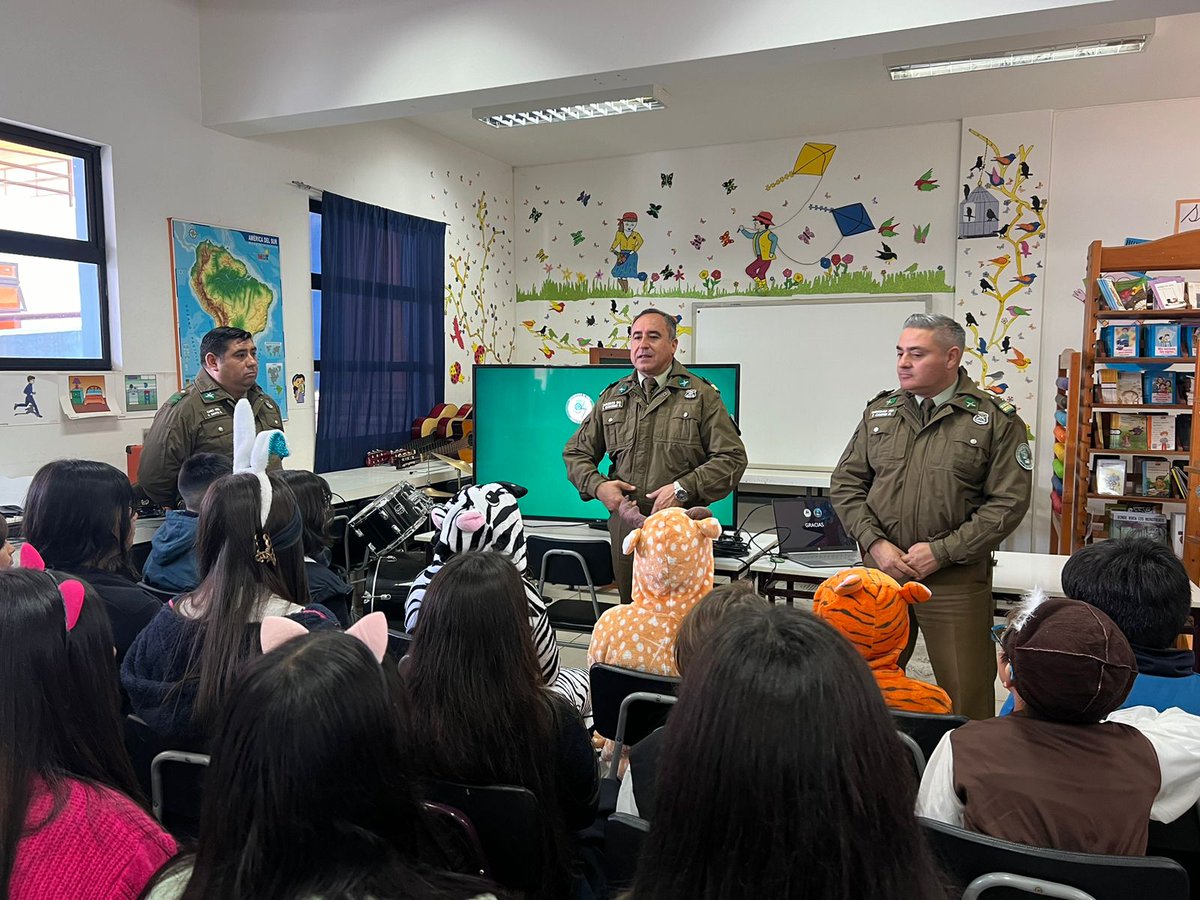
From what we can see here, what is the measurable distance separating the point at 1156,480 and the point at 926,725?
13.4ft

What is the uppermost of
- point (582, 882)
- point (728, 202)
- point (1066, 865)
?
point (728, 202)

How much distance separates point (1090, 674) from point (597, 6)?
3.10 meters

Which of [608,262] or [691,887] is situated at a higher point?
[608,262]

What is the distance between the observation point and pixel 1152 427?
15.4 feet

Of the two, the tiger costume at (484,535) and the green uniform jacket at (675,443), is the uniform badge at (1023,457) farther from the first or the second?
the tiger costume at (484,535)

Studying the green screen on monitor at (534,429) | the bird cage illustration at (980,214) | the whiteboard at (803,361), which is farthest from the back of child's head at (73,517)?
Answer: the bird cage illustration at (980,214)

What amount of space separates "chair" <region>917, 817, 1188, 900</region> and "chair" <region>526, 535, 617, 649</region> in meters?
2.19

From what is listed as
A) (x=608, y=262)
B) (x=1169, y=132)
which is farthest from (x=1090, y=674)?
(x=608, y=262)

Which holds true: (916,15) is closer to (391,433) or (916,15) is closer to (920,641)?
(920,641)

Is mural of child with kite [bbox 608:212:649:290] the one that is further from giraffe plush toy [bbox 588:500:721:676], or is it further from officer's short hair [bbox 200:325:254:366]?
giraffe plush toy [bbox 588:500:721:676]

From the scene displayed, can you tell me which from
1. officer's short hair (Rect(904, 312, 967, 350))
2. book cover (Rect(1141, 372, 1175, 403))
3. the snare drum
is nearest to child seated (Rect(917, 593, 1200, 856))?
officer's short hair (Rect(904, 312, 967, 350))

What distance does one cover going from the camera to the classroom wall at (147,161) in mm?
3408

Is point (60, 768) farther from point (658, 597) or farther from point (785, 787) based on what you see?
point (658, 597)

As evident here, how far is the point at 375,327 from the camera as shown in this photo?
214 inches
